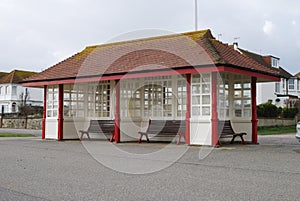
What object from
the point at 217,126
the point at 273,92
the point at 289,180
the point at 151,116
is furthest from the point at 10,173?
the point at 273,92

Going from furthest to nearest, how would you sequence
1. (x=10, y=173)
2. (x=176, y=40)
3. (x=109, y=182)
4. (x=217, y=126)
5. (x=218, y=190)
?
1. (x=176, y=40)
2. (x=217, y=126)
3. (x=10, y=173)
4. (x=109, y=182)
5. (x=218, y=190)

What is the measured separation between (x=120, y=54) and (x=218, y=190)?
11.7m

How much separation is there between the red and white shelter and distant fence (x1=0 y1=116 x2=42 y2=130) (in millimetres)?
18575

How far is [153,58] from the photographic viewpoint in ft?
52.3

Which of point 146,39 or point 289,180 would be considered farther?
point 146,39

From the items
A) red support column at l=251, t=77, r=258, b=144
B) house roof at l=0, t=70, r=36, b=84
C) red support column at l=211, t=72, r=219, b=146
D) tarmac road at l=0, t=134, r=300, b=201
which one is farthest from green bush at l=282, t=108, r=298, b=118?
house roof at l=0, t=70, r=36, b=84

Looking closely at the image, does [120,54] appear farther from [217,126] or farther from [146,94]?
[217,126]

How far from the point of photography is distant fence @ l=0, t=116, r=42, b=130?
37.9 m

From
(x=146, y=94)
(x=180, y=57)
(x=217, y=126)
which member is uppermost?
(x=180, y=57)

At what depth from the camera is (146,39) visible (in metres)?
18.5

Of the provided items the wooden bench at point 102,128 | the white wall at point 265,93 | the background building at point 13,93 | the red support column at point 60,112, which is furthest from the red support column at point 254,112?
the background building at point 13,93

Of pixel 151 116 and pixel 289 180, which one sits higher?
pixel 151 116

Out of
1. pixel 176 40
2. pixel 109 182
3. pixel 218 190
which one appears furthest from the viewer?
pixel 176 40

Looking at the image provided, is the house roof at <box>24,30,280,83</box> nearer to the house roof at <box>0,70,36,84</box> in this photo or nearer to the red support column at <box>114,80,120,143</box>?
the red support column at <box>114,80,120,143</box>
